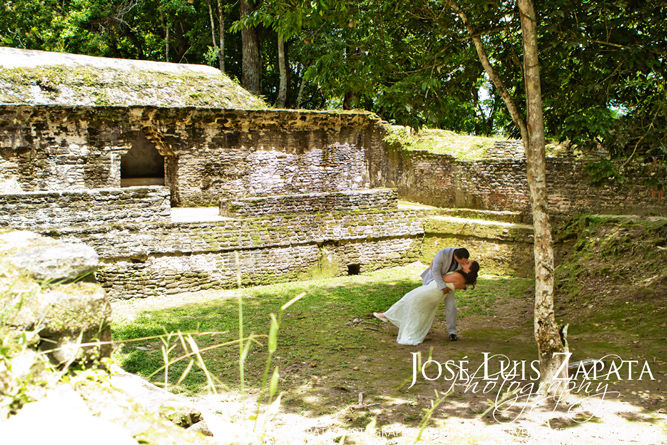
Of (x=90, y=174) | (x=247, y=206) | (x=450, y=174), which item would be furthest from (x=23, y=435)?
(x=450, y=174)

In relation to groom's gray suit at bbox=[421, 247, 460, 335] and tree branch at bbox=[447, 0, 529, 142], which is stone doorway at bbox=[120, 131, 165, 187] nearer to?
groom's gray suit at bbox=[421, 247, 460, 335]

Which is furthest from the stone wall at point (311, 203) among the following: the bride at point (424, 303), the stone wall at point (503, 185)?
the bride at point (424, 303)

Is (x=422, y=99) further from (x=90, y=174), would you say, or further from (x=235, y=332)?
(x=90, y=174)

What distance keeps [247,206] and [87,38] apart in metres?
14.5

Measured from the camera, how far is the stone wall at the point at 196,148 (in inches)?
499

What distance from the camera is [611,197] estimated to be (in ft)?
35.6

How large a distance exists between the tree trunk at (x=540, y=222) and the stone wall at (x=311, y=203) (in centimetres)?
678

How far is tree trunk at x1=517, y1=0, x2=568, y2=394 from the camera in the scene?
5359 millimetres

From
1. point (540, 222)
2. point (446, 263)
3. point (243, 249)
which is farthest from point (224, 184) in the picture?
point (540, 222)

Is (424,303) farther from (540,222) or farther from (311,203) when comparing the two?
(311,203)

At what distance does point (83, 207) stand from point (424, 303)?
6.33 metres

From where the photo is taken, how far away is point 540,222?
540 cm

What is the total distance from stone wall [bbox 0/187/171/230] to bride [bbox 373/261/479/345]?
5256mm

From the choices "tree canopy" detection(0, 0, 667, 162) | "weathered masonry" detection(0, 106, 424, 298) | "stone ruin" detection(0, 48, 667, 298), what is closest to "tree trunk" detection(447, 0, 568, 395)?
"tree canopy" detection(0, 0, 667, 162)
